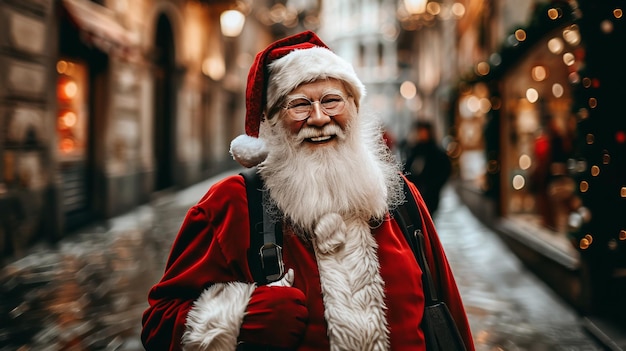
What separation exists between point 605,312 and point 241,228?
14.1 ft

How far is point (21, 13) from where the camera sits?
7.04m

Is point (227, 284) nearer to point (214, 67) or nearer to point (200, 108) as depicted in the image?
point (200, 108)

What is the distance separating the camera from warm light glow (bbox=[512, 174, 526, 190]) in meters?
8.80

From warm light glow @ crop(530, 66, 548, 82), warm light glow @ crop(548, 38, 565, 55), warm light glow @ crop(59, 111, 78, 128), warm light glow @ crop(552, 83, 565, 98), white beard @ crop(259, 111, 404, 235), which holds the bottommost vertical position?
white beard @ crop(259, 111, 404, 235)

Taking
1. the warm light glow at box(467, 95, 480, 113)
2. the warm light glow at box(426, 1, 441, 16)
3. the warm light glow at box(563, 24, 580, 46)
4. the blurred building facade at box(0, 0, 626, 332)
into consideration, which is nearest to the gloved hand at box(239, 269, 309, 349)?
the blurred building facade at box(0, 0, 626, 332)

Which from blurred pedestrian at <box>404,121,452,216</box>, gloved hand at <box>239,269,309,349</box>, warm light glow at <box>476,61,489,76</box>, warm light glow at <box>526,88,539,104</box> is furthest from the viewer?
warm light glow at <box>476,61,489,76</box>

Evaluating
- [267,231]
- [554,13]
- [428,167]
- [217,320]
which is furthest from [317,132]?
[428,167]

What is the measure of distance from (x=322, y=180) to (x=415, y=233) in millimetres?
391

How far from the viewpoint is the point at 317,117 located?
185 centimetres

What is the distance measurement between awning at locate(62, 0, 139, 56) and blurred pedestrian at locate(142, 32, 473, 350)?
744cm

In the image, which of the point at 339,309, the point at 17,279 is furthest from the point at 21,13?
the point at 339,309

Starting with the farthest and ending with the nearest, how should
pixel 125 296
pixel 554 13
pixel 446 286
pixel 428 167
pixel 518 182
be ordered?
1. pixel 518 182
2. pixel 428 167
3. pixel 554 13
4. pixel 125 296
5. pixel 446 286

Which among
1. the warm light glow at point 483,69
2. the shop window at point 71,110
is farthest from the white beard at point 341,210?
the warm light glow at point 483,69

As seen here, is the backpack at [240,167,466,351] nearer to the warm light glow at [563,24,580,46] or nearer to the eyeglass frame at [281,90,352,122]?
the eyeglass frame at [281,90,352,122]
